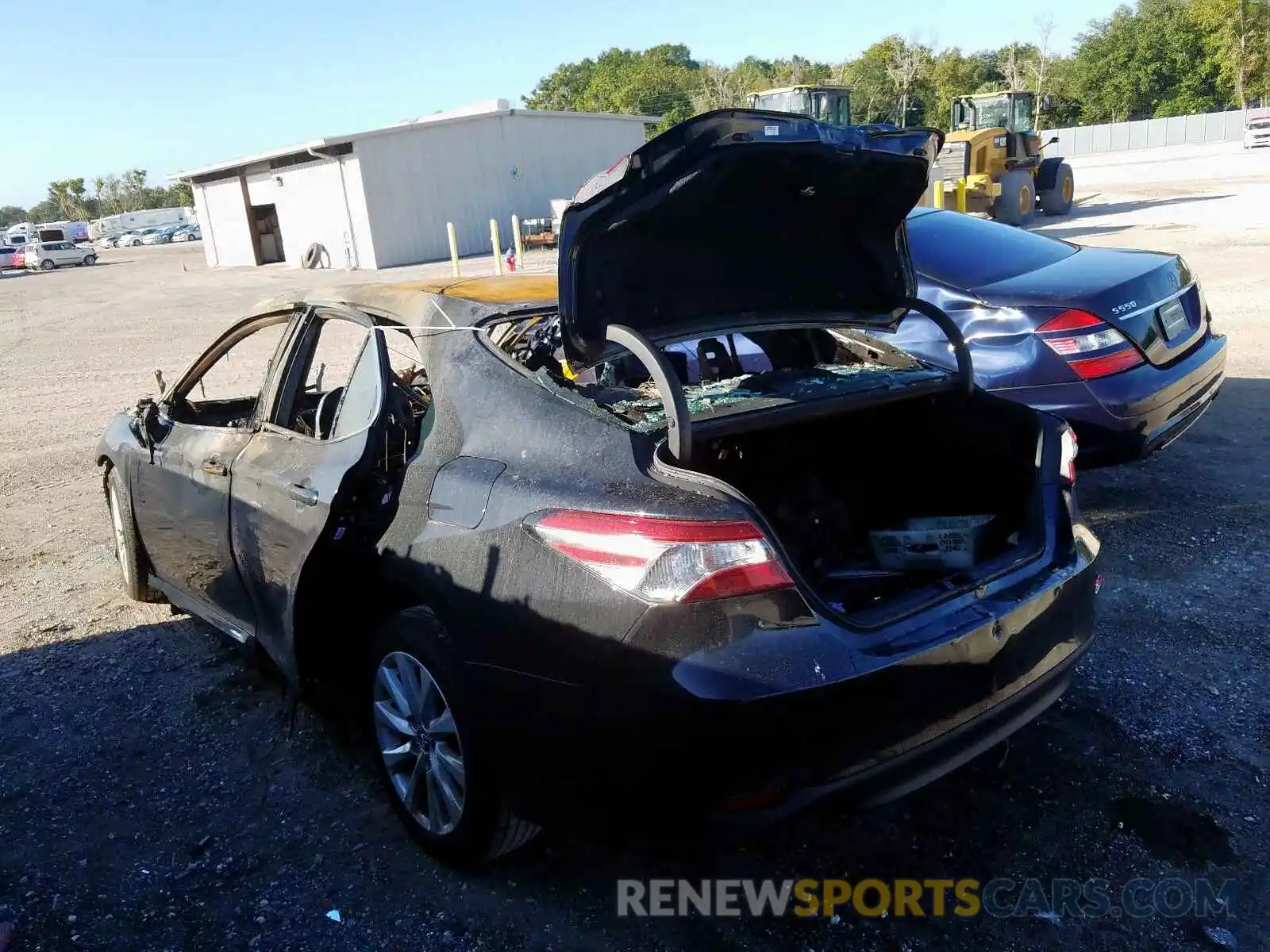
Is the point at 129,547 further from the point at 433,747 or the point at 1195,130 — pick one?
the point at 1195,130

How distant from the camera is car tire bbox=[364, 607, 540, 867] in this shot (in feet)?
8.39

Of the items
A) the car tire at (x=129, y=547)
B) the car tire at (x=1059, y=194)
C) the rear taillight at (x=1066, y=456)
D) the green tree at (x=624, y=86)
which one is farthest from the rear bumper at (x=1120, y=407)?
the green tree at (x=624, y=86)

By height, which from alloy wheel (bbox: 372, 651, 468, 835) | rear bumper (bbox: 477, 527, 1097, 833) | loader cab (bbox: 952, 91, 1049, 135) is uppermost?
loader cab (bbox: 952, 91, 1049, 135)

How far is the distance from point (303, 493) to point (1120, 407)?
3.73 meters

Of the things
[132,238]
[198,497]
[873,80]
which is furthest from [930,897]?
[132,238]

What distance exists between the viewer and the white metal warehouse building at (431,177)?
29.4 m

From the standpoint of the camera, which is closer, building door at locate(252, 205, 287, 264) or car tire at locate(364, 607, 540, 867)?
car tire at locate(364, 607, 540, 867)

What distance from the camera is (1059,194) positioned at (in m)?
22.3

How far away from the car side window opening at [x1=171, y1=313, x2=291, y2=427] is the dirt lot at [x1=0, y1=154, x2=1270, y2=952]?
1.00 metres

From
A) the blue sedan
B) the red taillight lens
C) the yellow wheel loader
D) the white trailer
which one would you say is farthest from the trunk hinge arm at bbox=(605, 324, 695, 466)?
the white trailer

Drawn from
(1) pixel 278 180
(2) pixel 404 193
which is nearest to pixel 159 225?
(1) pixel 278 180

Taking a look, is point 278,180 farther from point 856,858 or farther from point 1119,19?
point 1119,19

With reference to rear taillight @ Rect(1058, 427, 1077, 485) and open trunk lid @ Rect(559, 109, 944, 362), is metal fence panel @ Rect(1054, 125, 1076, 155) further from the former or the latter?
rear taillight @ Rect(1058, 427, 1077, 485)

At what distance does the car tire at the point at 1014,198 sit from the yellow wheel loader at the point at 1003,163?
2 centimetres
